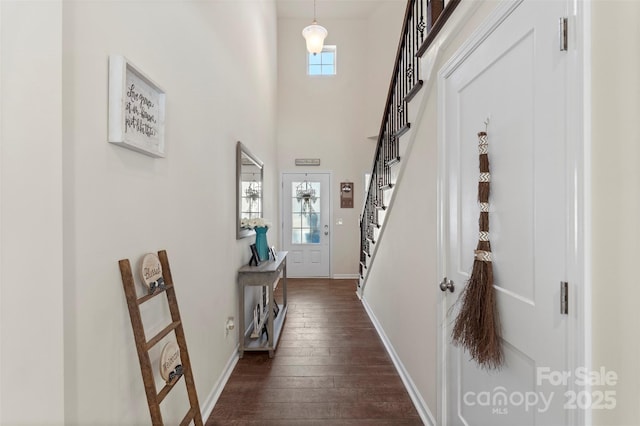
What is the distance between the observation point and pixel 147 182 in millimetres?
1343

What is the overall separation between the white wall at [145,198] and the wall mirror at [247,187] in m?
0.13

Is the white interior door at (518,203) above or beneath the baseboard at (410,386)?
above

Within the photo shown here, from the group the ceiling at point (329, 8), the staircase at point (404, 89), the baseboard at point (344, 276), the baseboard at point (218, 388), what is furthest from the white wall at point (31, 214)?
the ceiling at point (329, 8)

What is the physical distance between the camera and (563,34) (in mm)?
884

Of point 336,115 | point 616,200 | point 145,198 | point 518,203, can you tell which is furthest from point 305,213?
point 616,200

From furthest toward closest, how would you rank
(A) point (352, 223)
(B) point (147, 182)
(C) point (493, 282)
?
(A) point (352, 223) < (B) point (147, 182) < (C) point (493, 282)

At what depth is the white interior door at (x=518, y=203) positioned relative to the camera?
3.07 feet

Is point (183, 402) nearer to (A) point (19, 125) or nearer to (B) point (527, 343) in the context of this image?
(A) point (19, 125)

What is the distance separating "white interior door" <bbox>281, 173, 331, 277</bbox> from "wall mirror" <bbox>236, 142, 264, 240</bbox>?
7.75ft

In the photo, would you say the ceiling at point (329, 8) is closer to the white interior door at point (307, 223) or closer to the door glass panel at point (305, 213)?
the white interior door at point (307, 223)

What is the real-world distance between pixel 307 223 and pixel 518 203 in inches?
207

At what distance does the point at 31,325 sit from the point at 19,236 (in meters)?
0.25

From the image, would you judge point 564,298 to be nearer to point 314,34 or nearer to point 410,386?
point 410,386

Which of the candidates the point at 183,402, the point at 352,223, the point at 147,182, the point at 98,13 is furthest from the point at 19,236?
the point at 352,223
